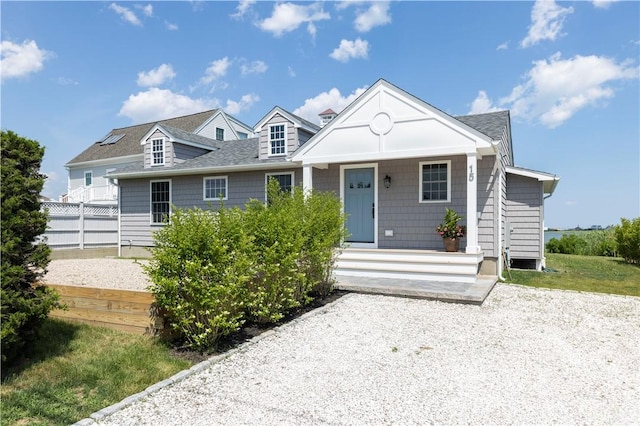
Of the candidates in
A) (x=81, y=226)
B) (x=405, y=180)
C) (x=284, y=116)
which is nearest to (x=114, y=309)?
(x=405, y=180)

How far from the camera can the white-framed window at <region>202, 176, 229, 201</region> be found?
13.2 meters

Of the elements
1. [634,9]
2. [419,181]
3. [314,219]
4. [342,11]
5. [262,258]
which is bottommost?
[262,258]

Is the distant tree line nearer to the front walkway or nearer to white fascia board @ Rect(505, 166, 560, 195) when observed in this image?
white fascia board @ Rect(505, 166, 560, 195)

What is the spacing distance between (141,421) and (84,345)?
1953 millimetres

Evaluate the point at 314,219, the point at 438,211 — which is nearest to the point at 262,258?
the point at 314,219

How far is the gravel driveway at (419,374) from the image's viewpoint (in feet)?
9.57

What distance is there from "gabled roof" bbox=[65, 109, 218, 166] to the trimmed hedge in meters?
20.4

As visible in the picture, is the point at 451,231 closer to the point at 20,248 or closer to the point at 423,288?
the point at 423,288

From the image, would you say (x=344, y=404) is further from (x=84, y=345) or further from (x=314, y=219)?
(x=314, y=219)

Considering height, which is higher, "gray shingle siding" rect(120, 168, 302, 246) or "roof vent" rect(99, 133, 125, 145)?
"roof vent" rect(99, 133, 125, 145)

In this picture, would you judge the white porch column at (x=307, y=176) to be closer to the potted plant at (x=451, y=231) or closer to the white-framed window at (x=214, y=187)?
the potted plant at (x=451, y=231)

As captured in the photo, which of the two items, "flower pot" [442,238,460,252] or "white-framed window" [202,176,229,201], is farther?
"white-framed window" [202,176,229,201]

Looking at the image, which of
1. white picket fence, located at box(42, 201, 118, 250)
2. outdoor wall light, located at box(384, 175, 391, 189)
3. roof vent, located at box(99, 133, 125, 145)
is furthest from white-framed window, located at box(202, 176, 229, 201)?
roof vent, located at box(99, 133, 125, 145)

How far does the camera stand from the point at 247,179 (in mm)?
12906
